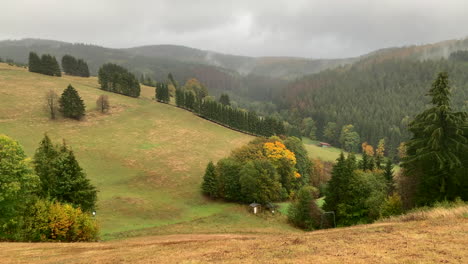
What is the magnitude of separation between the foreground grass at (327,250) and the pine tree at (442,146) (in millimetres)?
7126

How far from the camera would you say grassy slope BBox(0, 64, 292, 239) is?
1969 inches

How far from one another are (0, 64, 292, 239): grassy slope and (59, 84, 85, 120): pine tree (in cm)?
315

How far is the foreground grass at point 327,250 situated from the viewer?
1480 centimetres

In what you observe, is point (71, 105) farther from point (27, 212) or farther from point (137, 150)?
point (27, 212)

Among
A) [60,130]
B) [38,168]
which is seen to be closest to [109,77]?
[60,130]

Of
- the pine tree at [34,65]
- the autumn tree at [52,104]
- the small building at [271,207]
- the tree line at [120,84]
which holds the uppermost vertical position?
the pine tree at [34,65]

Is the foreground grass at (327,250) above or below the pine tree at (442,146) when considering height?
below

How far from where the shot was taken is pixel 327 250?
1648 centimetres

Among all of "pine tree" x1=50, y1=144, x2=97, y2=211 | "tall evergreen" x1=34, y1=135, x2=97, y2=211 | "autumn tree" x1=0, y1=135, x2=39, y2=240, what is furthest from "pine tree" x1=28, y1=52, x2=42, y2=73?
"autumn tree" x1=0, y1=135, x2=39, y2=240

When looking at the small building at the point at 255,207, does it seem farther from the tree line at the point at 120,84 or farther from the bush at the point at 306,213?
the tree line at the point at 120,84

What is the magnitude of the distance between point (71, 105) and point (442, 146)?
9882 cm

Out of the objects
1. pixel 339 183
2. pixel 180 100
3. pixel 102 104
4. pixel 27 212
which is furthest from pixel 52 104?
pixel 339 183

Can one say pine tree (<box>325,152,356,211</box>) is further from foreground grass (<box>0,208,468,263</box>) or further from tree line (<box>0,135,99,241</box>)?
tree line (<box>0,135,99,241</box>)

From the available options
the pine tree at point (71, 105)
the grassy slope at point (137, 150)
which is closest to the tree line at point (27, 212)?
the grassy slope at point (137, 150)
